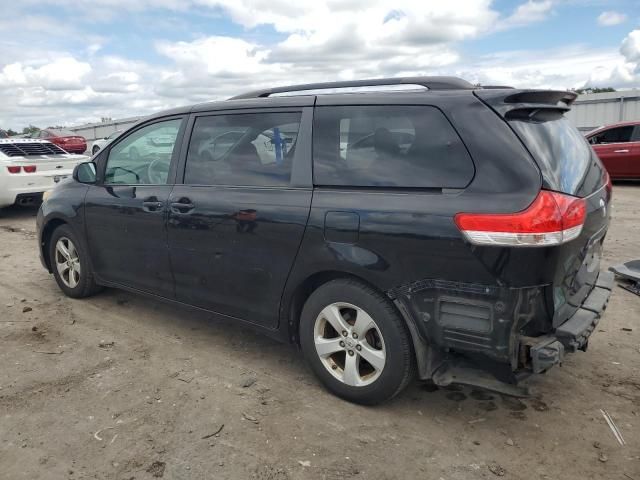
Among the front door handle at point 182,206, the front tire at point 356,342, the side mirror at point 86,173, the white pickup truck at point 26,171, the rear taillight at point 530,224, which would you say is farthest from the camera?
the white pickup truck at point 26,171

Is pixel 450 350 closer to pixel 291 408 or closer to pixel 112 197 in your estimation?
pixel 291 408

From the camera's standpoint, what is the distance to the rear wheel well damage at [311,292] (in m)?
2.89

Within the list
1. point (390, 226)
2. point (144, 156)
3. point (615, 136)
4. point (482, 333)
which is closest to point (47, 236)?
point (144, 156)

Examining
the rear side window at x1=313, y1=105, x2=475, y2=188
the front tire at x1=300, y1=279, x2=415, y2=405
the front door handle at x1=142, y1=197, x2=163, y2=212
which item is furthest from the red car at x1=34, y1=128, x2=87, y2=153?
the front tire at x1=300, y1=279, x2=415, y2=405

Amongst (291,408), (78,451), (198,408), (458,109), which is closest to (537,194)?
(458,109)

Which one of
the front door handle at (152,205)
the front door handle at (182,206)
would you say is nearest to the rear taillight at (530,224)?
the front door handle at (182,206)

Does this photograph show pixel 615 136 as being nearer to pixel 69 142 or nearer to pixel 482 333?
pixel 482 333

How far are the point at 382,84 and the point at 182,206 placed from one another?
1.61 meters

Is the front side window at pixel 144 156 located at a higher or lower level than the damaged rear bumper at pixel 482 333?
higher

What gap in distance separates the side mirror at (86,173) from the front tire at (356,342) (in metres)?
2.48

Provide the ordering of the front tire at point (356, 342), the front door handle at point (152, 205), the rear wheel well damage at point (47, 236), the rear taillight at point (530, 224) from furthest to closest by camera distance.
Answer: the rear wheel well damage at point (47, 236) → the front door handle at point (152, 205) → the front tire at point (356, 342) → the rear taillight at point (530, 224)

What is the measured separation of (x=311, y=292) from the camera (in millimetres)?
3367

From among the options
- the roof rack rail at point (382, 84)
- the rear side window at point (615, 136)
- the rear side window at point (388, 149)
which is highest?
the roof rack rail at point (382, 84)

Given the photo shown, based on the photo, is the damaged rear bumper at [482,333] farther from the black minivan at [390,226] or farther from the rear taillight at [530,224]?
the rear taillight at [530,224]
